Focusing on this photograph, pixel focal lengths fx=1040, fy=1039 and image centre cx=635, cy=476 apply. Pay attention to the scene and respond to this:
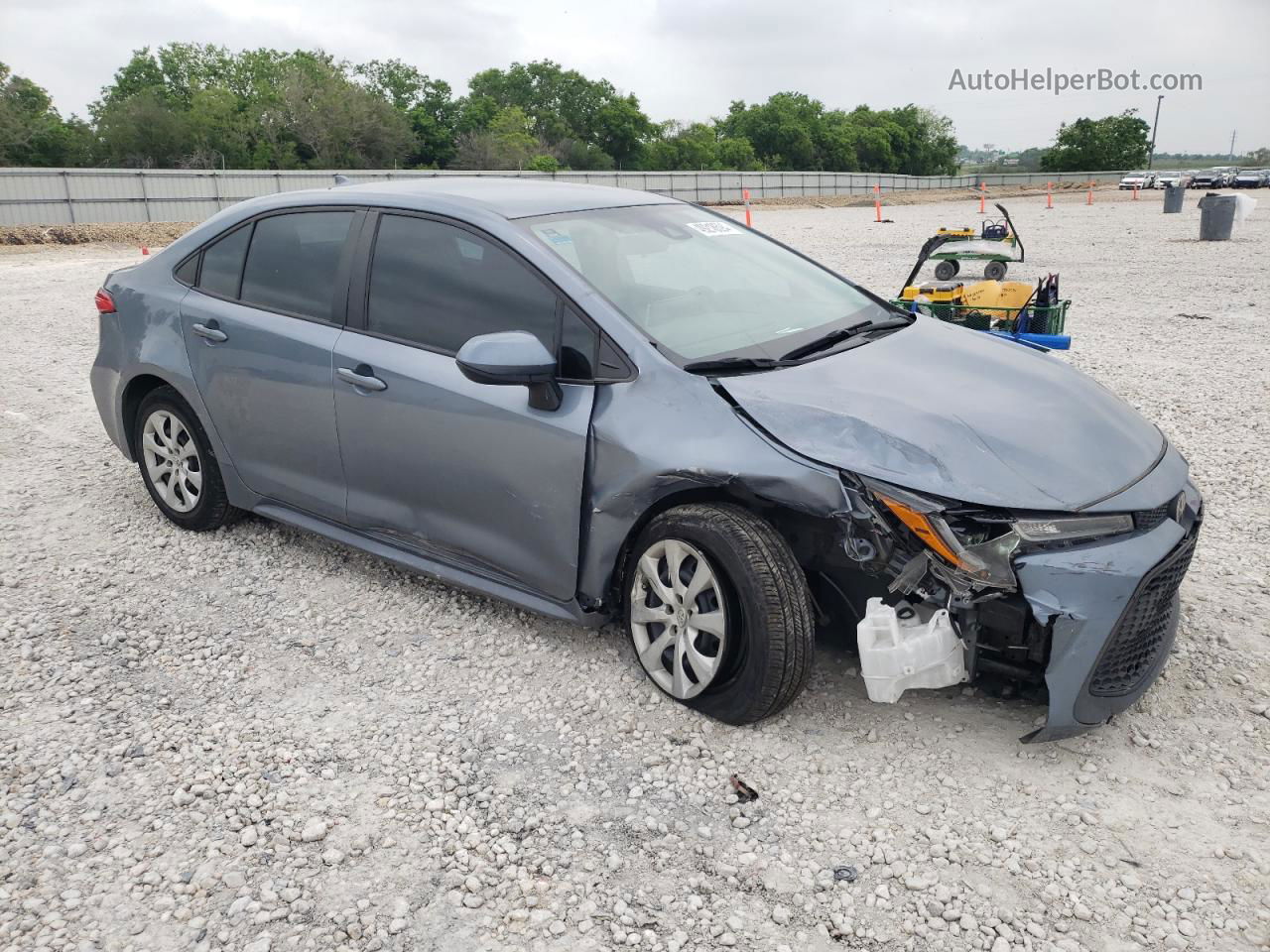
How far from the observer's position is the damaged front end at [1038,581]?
9.25ft

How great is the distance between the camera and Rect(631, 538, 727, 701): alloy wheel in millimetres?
3186

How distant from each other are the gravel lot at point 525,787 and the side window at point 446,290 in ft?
3.83

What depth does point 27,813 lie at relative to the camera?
9.80 feet

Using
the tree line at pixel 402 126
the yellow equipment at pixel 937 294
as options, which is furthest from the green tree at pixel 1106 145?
the yellow equipment at pixel 937 294

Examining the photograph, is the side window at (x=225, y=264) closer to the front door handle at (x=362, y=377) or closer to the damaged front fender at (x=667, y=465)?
the front door handle at (x=362, y=377)

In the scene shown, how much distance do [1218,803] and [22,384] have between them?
8731 millimetres

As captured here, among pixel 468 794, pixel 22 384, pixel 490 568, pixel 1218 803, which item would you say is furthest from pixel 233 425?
pixel 22 384

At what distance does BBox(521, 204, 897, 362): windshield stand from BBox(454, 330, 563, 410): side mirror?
0.36 metres

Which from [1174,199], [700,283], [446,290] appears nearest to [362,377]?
[446,290]

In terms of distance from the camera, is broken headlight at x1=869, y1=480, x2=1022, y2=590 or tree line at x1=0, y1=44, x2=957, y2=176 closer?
broken headlight at x1=869, y1=480, x2=1022, y2=590

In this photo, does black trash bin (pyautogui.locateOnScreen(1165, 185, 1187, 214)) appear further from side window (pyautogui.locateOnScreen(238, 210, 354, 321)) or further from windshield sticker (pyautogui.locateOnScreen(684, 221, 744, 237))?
side window (pyautogui.locateOnScreen(238, 210, 354, 321))

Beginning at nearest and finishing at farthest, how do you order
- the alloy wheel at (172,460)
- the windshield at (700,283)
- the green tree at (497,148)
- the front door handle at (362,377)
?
the windshield at (700,283), the front door handle at (362,377), the alloy wheel at (172,460), the green tree at (497,148)

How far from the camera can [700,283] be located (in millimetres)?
3873

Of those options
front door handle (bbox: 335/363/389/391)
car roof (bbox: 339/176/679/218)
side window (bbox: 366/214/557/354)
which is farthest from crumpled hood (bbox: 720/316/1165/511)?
front door handle (bbox: 335/363/389/391)
